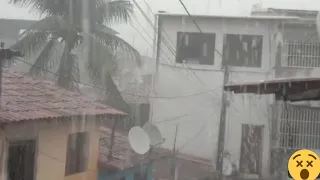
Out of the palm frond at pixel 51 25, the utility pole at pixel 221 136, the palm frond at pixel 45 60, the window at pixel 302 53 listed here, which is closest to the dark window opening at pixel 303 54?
the window at pixel 302 53

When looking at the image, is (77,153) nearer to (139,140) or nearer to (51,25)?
(139,140)

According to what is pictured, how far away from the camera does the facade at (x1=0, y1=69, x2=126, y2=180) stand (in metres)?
6.02

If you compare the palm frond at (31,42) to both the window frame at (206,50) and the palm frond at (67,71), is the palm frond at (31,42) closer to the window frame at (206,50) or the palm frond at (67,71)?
the palm frond at (67,71)

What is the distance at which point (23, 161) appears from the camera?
6617 millimetres

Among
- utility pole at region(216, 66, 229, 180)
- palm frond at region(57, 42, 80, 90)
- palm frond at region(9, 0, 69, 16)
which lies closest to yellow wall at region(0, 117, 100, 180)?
palm frond at region(57, 42, 80, 90)

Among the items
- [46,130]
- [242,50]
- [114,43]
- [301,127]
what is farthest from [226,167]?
Result: [46,130]

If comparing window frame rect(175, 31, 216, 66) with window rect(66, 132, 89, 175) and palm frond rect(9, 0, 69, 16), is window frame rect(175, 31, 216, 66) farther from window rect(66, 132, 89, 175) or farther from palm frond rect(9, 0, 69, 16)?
window rect(66, 132, 89, 175)

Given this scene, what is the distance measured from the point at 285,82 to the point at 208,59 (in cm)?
912

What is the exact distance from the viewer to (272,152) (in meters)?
12.3

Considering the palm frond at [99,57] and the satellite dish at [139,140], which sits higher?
the palm frond at [99,57]

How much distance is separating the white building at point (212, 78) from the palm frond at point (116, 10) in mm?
2704

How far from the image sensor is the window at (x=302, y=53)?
1199 centimetres

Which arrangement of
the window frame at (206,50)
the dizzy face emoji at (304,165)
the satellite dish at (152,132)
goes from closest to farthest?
the dizzy face emoji at (304,165)
the satellite dish at (152,132)
the window frame at (206,50)

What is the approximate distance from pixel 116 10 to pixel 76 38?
1.19m
